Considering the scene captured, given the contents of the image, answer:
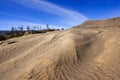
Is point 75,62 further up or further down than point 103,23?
further down

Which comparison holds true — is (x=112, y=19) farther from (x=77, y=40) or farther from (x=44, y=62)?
(x=44, y=62)

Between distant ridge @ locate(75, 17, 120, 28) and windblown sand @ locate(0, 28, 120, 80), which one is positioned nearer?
windblown sand @ locate(0, 28, 120, 80)

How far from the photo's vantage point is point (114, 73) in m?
7.97

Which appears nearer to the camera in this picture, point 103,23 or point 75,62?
point 75,62

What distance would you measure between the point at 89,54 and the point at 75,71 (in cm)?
214

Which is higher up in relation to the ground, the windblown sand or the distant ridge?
the distant ridge

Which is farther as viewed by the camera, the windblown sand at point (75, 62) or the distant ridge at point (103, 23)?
the distant ridge at point (103, 23)

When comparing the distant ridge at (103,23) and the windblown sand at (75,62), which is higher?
the distant ridge at (103,23)

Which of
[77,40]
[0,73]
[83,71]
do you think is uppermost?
[77,40]

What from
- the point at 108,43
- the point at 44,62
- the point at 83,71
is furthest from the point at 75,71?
the point at 108,43

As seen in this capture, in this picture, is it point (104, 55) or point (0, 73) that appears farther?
point (0, 73)

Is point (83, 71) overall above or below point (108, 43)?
below

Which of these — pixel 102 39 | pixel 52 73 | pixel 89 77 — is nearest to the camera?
pixel 89 77

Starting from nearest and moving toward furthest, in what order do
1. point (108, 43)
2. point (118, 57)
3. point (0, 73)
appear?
point (118, 57) < point (0, 73) < point (108, 43)
